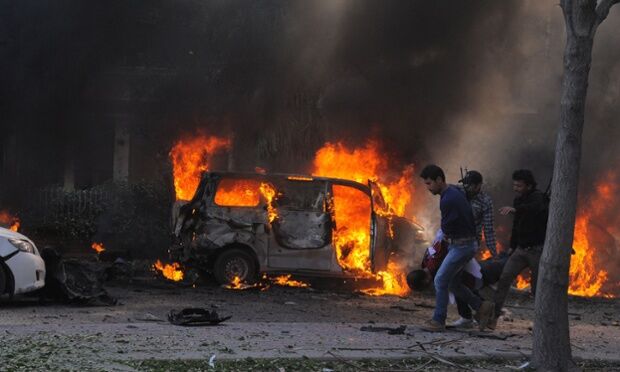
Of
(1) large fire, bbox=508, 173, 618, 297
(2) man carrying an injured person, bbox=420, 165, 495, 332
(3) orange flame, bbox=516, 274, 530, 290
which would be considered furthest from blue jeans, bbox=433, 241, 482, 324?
(3) orange flame, bbox=516, 274, 530, 290

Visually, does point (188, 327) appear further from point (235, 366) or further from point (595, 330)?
point (595, 330)

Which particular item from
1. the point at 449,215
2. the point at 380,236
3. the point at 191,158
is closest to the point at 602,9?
the point at 449,215

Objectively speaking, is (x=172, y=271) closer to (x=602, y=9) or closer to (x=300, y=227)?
(x=300, y=227)

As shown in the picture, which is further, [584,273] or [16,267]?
[584,273]

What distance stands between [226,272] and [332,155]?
4015 millimetres

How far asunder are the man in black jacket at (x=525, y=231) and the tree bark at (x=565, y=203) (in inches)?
80.0

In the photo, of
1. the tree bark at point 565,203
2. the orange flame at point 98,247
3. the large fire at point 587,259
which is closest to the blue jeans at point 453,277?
the tree bark at point 565,203

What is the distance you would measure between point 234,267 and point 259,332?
4.30m

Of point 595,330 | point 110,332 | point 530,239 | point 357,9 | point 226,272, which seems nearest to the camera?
point 110,332

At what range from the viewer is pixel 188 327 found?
7.88 metres

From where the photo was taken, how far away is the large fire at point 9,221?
50.5 feet

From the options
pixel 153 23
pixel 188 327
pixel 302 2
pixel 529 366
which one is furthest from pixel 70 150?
pixel 529 366

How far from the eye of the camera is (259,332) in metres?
7.71

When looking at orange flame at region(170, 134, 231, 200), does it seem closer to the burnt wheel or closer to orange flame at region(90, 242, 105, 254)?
orange flame at region(90, 242, 105, 254)
